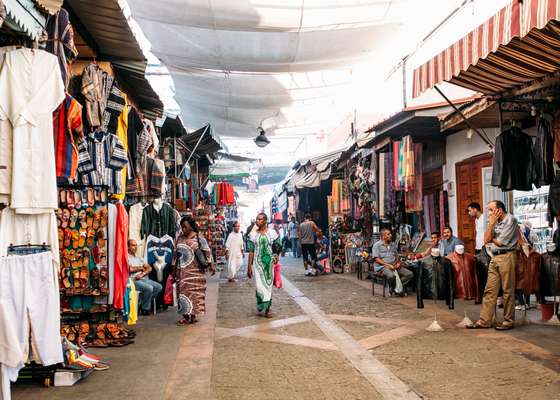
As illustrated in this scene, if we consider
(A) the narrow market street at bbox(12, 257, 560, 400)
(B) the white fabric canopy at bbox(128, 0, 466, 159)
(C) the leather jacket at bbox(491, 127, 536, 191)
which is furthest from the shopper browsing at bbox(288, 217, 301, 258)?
(C) the leather jacket at bbox(491, 127, 536, 191)

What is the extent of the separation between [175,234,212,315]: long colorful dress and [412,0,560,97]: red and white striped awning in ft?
14.3

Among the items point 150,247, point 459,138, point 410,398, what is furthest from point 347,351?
point 459,138

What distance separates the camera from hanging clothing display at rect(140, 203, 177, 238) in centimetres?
1082

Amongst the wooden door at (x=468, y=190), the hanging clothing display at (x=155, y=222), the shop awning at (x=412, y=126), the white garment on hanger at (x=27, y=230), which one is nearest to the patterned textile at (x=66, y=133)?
the white garment on hanger at (x=27, y=230)

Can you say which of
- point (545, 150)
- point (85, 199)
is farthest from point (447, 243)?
point (85, 199)

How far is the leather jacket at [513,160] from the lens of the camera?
809cm

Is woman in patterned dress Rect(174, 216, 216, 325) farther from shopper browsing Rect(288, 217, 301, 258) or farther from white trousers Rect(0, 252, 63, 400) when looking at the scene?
shopper browsing Rect(288, 217, 301, 258)

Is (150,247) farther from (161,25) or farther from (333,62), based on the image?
(333,62)

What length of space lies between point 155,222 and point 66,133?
550cm

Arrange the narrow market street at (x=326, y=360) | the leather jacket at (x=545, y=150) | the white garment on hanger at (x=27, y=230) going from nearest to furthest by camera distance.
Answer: the white garment on hanger at (x=27, y=230), the narrow market street at (x=326, y=360), the leather jacket at (x=545, y=150)

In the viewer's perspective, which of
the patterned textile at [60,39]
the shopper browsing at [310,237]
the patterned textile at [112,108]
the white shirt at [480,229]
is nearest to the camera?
the patterned textile at [60,39]

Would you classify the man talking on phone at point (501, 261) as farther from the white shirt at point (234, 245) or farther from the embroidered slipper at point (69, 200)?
the white shirt at point (234, 245)

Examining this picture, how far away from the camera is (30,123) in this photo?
490cm

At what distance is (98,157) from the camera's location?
708 cm
